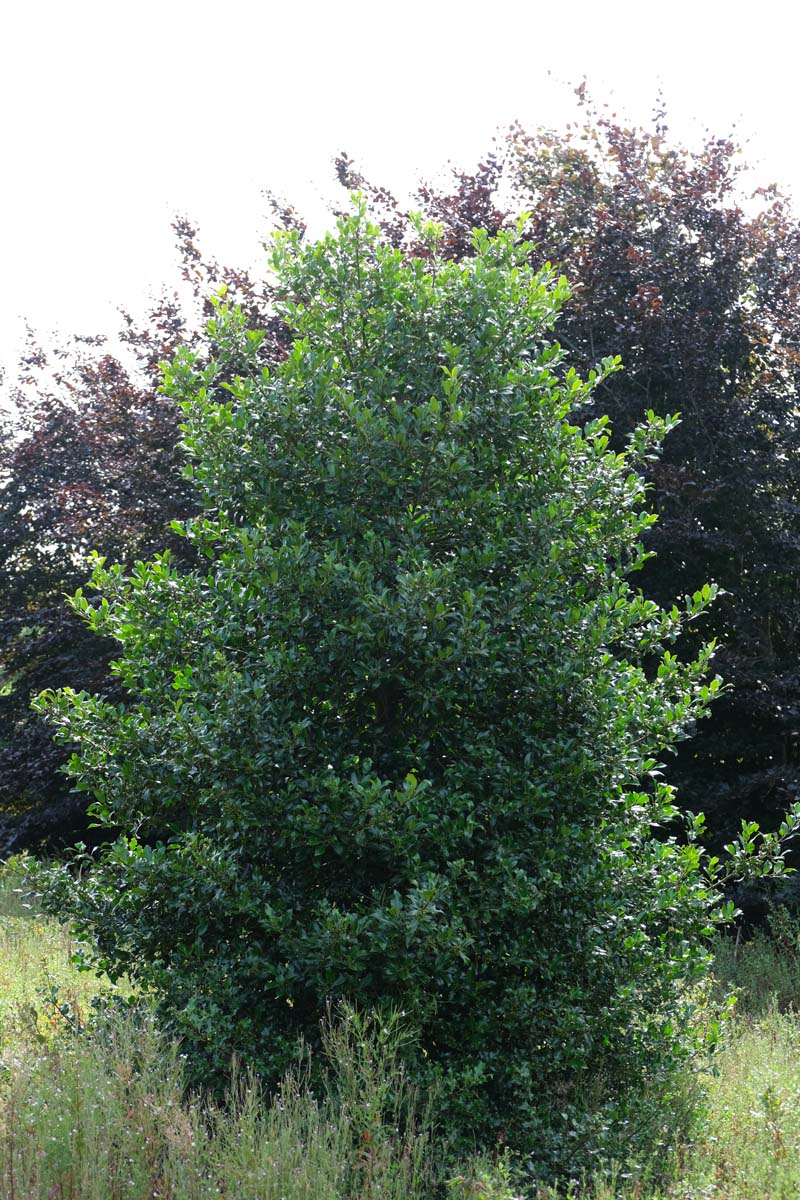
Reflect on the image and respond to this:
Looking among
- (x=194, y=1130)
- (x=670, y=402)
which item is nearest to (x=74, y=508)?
(x=670, y=402)

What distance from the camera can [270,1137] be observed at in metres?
4.17

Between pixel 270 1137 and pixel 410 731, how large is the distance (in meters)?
1.95

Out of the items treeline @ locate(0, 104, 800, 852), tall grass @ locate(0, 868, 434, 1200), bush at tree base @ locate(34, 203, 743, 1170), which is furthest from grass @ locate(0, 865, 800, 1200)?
treeline @ locate(0, 104, 800, 852)

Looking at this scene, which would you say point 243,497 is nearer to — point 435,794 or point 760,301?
point 435,794

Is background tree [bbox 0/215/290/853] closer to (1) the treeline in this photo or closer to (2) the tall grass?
(1) the treeline

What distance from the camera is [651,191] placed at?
39.3ft

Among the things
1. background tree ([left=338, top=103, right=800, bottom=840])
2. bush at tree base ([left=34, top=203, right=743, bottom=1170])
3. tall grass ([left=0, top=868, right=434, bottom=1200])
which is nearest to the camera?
tall grass ([left=0, top=868, right=434, bottom=1200])

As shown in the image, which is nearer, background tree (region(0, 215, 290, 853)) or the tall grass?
the tall grass

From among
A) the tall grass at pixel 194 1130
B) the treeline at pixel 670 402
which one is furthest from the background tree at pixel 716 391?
the tall grass at pixel 194 1130

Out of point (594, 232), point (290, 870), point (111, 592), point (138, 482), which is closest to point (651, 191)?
point (594, 232)

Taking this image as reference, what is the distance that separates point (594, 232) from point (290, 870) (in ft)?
29.1

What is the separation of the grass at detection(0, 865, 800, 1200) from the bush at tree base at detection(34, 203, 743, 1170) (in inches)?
9.7

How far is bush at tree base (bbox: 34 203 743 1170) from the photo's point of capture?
16.3 feet

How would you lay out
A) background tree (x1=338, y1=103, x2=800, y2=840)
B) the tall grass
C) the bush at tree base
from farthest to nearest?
background tree (x1=338, y1=103, x2=800, y2=840), the bush at tree base, the tall grass
